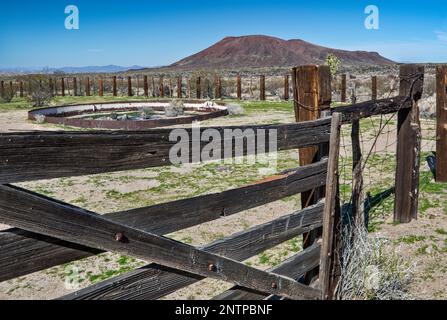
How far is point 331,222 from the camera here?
3219mm

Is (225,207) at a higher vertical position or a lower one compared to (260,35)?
lower

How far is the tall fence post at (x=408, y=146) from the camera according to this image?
15.9ft

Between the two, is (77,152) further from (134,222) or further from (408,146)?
(408,146)

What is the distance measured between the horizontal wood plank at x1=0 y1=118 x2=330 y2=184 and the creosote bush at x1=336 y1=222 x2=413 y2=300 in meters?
1.65

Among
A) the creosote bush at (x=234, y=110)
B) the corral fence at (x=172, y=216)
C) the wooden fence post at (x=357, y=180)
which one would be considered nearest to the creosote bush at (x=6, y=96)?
the creosote bush at (x=234, y=110)

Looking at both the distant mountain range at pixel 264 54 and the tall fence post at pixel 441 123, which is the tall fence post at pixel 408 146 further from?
the distant mountain range at pixel 264 54

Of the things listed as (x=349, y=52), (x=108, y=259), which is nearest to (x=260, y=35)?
(x=349, y=52)

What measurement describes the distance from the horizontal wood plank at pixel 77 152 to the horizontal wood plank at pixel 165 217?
22cm

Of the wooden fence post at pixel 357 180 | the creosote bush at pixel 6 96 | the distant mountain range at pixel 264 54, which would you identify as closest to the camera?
the wooden fence post at pixel 357 180

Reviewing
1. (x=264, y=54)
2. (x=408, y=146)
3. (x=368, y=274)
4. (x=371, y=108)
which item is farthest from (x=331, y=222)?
(x=264, y=54)

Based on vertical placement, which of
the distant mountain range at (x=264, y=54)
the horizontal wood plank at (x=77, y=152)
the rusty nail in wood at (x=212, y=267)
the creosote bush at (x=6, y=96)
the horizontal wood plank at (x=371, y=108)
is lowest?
the rusty nail in wood at (x=212, y=267)

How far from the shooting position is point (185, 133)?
7.96ft
